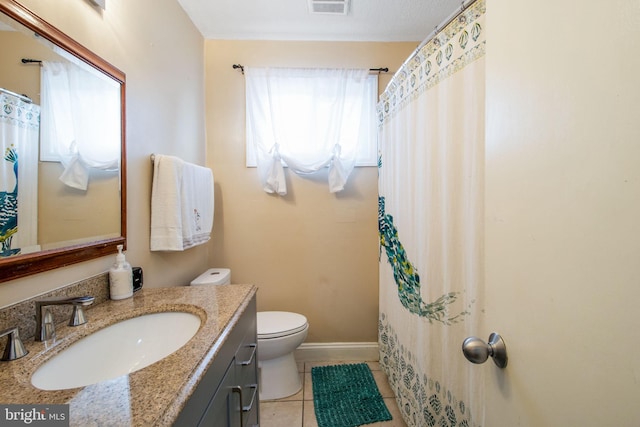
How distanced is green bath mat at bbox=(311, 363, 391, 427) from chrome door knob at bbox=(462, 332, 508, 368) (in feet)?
4.13

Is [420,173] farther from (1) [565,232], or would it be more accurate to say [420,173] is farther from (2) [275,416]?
(2) [275,416]

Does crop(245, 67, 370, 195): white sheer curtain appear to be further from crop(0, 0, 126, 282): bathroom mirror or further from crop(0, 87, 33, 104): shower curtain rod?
crop(0, 87, 33, 104): shower curtain rod

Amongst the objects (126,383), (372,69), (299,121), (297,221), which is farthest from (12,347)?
(372,69)

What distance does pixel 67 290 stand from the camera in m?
0.85

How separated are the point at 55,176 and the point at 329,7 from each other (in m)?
1.70

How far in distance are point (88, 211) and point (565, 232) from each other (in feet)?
4.35

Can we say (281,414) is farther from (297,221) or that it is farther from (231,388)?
(297,221)

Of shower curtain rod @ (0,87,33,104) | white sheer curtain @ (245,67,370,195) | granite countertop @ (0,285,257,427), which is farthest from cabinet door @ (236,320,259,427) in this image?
white sheer curtain @ (245,67,370,195)

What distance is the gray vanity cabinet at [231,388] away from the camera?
61 centimetres

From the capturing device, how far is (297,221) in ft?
6.65

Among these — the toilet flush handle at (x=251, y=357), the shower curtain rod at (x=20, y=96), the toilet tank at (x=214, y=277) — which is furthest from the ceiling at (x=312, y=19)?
the toilet flush handle at (x=251, y=357)

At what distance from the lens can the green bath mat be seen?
150 centimetres

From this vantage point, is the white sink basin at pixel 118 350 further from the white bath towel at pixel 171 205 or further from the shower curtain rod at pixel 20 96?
the shower curtain rod at pixel 20 96

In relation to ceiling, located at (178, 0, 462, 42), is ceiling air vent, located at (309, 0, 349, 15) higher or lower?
lower
